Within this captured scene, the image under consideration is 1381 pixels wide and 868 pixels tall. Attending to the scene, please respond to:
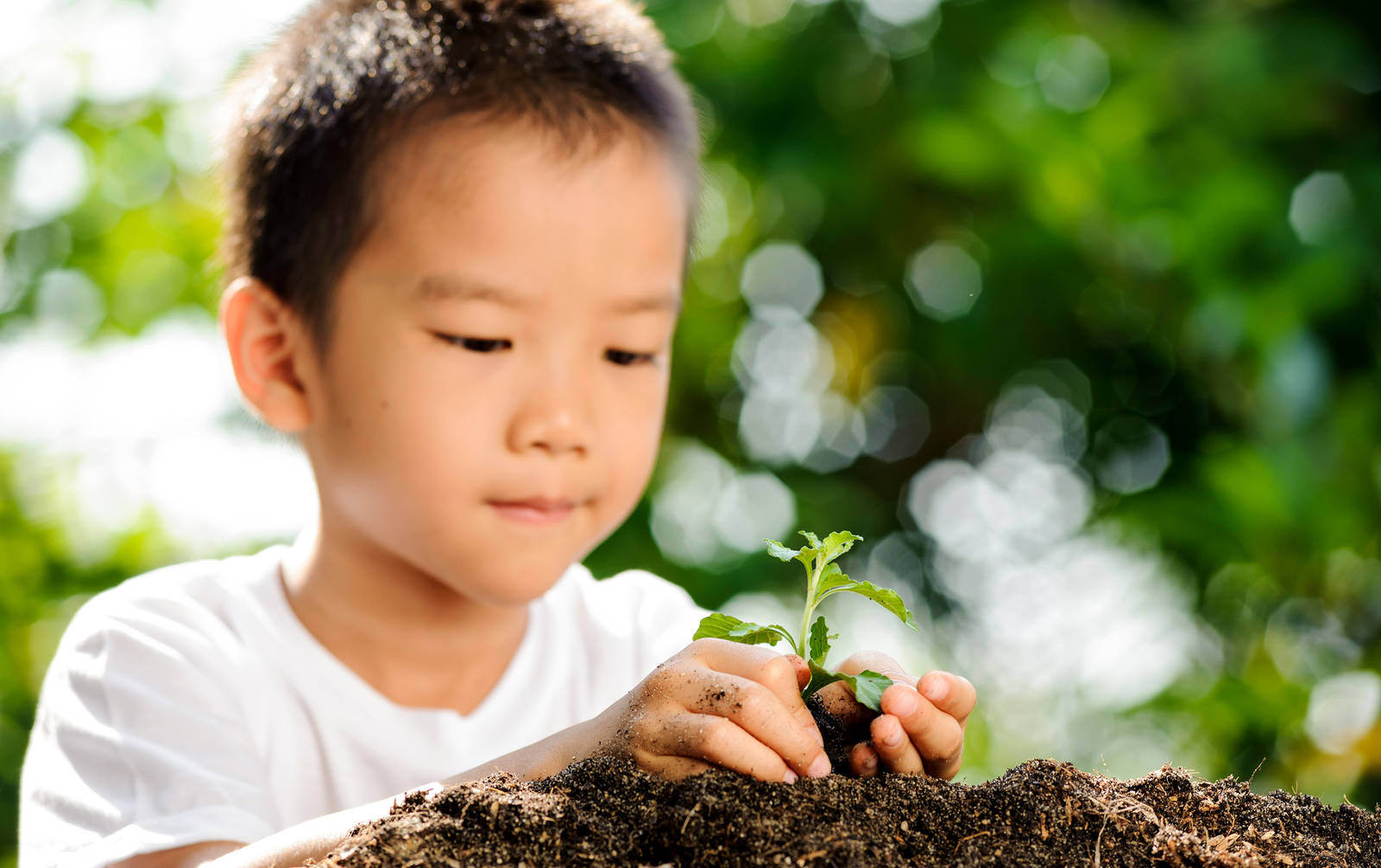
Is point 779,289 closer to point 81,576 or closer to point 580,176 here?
point 580,176

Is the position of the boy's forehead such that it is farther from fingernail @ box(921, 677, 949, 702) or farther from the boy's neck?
fingernail @ box(921, 677, 949, 702)

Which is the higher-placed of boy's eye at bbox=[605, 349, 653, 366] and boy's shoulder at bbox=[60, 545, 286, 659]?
boy's eye at bbox=[605, 349, 653, 366]

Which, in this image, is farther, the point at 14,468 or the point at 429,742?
the point at 14,468

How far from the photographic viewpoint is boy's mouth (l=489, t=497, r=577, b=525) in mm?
1601

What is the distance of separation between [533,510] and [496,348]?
230mm

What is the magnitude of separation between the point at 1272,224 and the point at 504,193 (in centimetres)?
186

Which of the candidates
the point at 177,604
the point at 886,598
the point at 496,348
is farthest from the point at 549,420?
the point at 177,604

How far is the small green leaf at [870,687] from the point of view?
3.59ft

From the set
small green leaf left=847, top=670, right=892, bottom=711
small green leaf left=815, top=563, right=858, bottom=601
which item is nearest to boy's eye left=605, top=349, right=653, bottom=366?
small green leaf left=815, top=563, right=858, bottom=601

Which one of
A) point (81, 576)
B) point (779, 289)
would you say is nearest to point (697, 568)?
point (779, 289)

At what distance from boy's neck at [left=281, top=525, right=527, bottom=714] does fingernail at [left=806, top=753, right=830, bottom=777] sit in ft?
3.04

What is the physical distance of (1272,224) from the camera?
263 centimetres

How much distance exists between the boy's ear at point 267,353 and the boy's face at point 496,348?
0.08m

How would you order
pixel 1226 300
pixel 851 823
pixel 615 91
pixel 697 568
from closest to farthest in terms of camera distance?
pixel 851 823
pixel 615 91
pixel 1226 300
pixel 697 568
